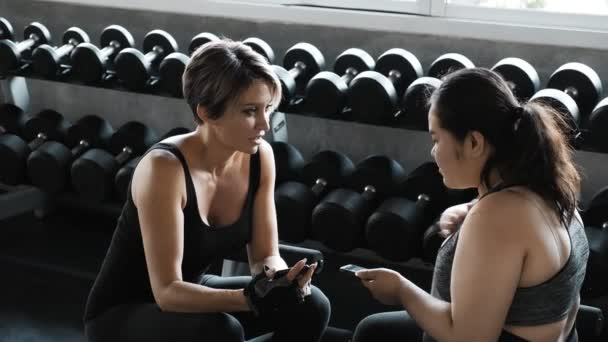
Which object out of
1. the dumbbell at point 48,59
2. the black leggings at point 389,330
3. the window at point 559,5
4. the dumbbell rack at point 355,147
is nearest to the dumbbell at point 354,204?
the dumbbell rack at point 355,147

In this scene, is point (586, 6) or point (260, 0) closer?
point (586, 6)

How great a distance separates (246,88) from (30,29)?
6.14 feet

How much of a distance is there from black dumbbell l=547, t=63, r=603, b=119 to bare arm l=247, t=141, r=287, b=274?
3.43 ft

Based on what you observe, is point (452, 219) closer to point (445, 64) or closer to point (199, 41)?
point (445, 64)

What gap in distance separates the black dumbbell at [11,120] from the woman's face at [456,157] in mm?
2309

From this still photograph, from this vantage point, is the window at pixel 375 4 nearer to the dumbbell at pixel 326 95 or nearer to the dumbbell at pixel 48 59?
the dumbbell at pixel 326 95

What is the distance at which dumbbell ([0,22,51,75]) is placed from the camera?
3209 mm

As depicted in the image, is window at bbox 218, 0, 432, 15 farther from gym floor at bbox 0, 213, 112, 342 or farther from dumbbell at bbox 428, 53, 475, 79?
gym floor at bbox 0, 213, 112, 342

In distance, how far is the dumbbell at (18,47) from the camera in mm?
3209

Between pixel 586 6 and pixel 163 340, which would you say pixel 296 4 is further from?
pixel 163 340

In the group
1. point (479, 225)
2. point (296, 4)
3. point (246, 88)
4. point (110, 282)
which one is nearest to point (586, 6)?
point (296, 4)

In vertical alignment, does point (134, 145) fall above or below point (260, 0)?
below

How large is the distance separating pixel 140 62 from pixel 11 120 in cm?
74

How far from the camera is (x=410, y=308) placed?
1604 mm
